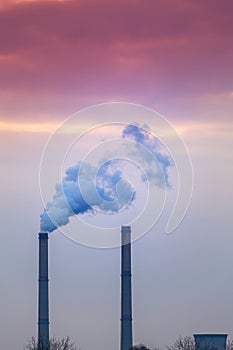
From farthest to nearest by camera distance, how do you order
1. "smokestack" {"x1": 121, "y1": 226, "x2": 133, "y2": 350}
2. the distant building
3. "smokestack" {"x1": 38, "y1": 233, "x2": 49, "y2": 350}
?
"smokestack" {"x1": 121, "y1": 226, "x2": 133, "y2": 350}, "smokestack" {"x1": 38, "y1": 233, "x2": 49, "y2": 350}, the distant building

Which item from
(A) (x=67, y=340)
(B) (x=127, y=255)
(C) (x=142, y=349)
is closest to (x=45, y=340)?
(A) (x=67, y=340)

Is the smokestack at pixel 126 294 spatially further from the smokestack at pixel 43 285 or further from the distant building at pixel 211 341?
the smokestack at pixel 43 285

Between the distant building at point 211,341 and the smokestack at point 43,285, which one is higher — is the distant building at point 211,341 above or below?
below

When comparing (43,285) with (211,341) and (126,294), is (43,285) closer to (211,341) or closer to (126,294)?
(126,294)

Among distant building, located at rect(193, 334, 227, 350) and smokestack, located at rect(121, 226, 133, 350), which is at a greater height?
smokestack, located at rect(121, 226, 133, 350)

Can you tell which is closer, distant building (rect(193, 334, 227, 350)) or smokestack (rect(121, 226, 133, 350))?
distant building (rect(193, 334, 227, 350))

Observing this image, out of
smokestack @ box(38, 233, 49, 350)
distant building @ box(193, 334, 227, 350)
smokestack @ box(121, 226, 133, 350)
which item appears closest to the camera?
distant building @ box(193, 334, 227, 350)

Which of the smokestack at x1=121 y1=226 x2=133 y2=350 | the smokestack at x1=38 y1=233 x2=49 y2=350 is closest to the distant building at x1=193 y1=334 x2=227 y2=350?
the smokestack at x1=121 y1=226 x2=133 y2=350

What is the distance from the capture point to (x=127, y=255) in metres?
110

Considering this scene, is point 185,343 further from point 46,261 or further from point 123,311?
point 46,261

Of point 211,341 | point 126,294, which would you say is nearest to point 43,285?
point 126,294

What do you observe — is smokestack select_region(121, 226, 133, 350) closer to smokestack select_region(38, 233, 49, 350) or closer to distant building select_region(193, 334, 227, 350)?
distant building select_region(193, 334, 227, 350)

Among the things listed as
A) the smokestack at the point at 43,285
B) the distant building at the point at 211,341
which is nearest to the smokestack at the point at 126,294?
the distant building at the point at 211,341

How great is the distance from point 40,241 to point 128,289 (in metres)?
8.51
